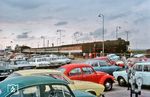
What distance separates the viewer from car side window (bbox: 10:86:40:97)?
759cm

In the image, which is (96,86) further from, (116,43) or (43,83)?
(116,43)

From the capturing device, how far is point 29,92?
Result: 767 cm

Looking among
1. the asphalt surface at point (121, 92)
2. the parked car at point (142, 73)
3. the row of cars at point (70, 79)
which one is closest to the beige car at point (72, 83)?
the row of cars at point (70, 79)

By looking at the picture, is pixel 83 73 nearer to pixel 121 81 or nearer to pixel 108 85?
pixel 108 85

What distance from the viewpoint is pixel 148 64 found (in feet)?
63.7

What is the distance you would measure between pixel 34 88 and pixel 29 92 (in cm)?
15

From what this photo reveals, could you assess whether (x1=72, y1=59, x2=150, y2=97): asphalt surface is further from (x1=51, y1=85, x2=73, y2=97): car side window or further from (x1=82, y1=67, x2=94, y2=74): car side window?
(x1=51, y1=85, x2=73, y2=97): car side window

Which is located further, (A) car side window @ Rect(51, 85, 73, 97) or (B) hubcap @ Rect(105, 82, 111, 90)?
(B) hubcap @ Rect(105, 82, 111, 90)

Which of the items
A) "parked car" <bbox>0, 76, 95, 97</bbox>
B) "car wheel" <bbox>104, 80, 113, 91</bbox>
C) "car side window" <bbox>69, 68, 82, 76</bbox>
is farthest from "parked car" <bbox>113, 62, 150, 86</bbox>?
"parked car" <bbox>0, 76, 95, 97</bbox>

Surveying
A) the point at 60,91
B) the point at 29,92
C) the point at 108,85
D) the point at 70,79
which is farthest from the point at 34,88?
the point at 108,85

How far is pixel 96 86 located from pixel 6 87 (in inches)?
243

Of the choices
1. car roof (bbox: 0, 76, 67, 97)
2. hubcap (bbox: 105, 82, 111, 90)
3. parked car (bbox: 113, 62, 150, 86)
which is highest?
car roof (bbox: 0, 76, 67, 97)

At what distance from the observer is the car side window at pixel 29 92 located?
7586 mm

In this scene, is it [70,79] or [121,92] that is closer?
[70,79]
